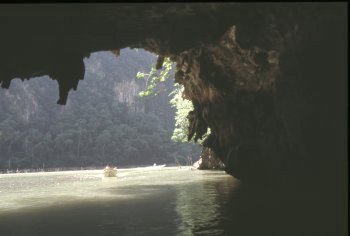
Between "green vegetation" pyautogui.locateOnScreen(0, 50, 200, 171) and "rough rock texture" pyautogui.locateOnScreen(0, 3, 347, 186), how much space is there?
56977 millimetres

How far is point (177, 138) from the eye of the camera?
4922 cm

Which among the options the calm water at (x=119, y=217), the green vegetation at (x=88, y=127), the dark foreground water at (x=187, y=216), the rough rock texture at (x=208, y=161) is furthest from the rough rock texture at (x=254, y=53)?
the green vegetation at (x=88, y=127)

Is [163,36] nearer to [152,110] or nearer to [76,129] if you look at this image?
[76,129]

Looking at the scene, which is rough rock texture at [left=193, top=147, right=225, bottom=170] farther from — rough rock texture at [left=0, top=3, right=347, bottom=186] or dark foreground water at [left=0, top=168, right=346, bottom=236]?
dark foreground water at [left=0, top=168, right=346, bottom=236]

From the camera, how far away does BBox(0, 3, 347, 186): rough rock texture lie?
43.9ft

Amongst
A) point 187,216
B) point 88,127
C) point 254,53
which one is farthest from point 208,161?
point 88,127

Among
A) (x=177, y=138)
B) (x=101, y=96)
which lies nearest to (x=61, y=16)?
(x=177, y=138)

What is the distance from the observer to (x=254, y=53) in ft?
60.8

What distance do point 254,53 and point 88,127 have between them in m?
79.1

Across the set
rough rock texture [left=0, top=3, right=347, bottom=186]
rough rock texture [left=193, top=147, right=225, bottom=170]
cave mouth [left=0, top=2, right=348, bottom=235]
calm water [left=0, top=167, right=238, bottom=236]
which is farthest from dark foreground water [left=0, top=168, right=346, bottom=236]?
rough rock texture [left=193, top=147, right=225, bottom=170]

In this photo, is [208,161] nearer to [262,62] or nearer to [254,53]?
[262,62]

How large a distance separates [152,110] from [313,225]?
113401 millimetres

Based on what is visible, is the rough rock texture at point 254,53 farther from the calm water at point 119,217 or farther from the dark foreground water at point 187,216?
the calm water at point 119,217

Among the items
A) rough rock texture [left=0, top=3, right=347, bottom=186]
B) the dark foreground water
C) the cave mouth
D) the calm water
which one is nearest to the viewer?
the dark foreground water
